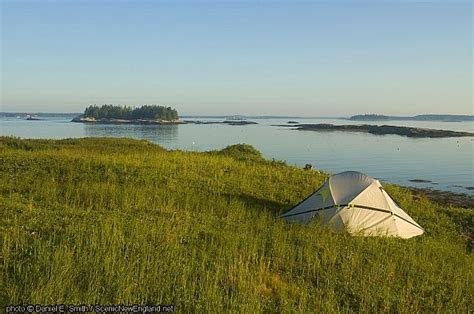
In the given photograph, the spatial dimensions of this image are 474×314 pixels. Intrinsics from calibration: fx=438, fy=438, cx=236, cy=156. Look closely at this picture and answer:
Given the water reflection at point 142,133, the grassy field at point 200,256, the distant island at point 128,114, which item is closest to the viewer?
the grassy field at point 200,256

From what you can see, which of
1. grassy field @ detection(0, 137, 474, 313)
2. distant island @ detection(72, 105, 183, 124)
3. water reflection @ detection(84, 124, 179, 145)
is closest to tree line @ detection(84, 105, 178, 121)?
distant island @ detection(72, 105, 183, 124)

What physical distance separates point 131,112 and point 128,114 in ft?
5.43

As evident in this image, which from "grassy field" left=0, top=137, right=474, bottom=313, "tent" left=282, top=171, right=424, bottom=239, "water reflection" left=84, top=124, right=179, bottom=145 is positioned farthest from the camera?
"water reflection" left=84, top=124, right=179, bottom=145

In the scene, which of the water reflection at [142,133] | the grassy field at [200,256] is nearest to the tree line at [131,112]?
the water reflection at [142,133]

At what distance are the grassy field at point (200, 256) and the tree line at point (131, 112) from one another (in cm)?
17120

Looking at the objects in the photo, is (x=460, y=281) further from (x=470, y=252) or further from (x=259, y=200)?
(x=259, y=200)

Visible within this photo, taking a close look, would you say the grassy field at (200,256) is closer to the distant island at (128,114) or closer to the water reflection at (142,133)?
the water reflection at (142,133)

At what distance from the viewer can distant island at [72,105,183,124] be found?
182875 mm

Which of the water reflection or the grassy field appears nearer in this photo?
the grassy field

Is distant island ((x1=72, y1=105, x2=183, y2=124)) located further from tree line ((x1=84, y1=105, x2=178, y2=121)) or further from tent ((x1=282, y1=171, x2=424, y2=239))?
tent ((x1=282, y1=171, x2=424, y2=239))

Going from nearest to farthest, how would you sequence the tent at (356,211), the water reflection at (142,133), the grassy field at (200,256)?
the grassy field at (200,256) → the tent at (356,211) → the water reflection at (142,133)

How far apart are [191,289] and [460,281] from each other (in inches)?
229

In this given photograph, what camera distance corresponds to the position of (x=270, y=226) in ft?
37.0

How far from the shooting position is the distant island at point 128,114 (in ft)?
600
